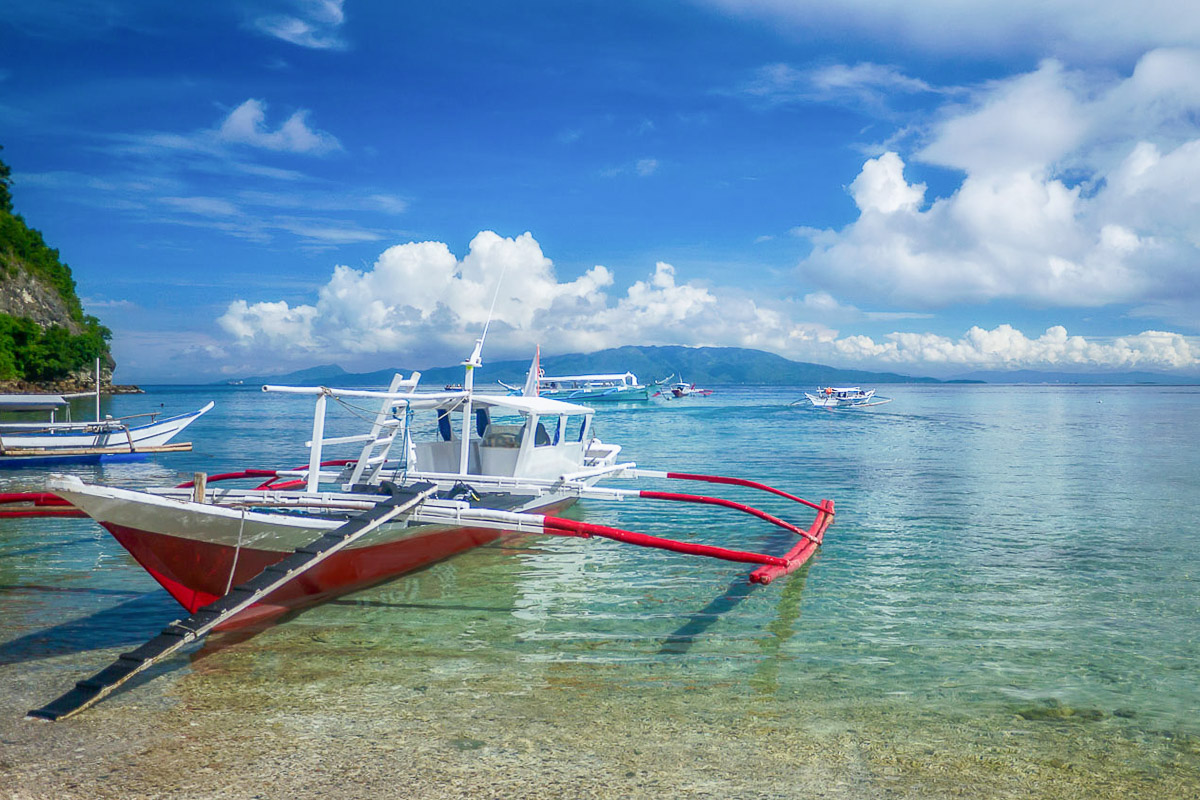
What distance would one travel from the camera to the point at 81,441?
29.1 m

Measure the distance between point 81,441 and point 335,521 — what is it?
84.5 ft

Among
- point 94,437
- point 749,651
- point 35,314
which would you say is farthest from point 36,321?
point 749,651

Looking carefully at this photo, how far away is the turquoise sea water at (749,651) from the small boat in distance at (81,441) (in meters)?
14.0

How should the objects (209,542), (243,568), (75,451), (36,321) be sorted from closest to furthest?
1. (209,542)
2. (243,568)
3. (75,451)
4. (36,321)

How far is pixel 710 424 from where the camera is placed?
6412cm

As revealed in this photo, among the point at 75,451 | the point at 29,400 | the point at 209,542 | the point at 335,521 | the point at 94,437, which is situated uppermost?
the point at 29,400

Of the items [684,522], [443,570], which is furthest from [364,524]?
[684,522]

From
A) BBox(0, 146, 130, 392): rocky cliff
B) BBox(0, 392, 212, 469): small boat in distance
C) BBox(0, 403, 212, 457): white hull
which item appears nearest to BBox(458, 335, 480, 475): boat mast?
BBox(0, 392, 212, 469): small boat in distance

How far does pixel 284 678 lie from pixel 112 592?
16.5ft

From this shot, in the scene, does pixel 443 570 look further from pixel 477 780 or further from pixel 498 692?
pixel 477 780

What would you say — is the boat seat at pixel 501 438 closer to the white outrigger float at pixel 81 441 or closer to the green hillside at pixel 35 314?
the white outrigger float at pixel 81 441

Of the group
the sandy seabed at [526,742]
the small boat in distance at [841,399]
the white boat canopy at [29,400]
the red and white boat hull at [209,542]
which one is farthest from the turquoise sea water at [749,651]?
the small boat in distance at [841,399]

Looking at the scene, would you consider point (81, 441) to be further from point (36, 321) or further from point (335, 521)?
point (36, 321)

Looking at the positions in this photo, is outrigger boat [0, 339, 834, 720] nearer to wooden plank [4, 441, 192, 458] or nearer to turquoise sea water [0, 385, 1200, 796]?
turquoise sea water [0, 385, 1200, 796]
